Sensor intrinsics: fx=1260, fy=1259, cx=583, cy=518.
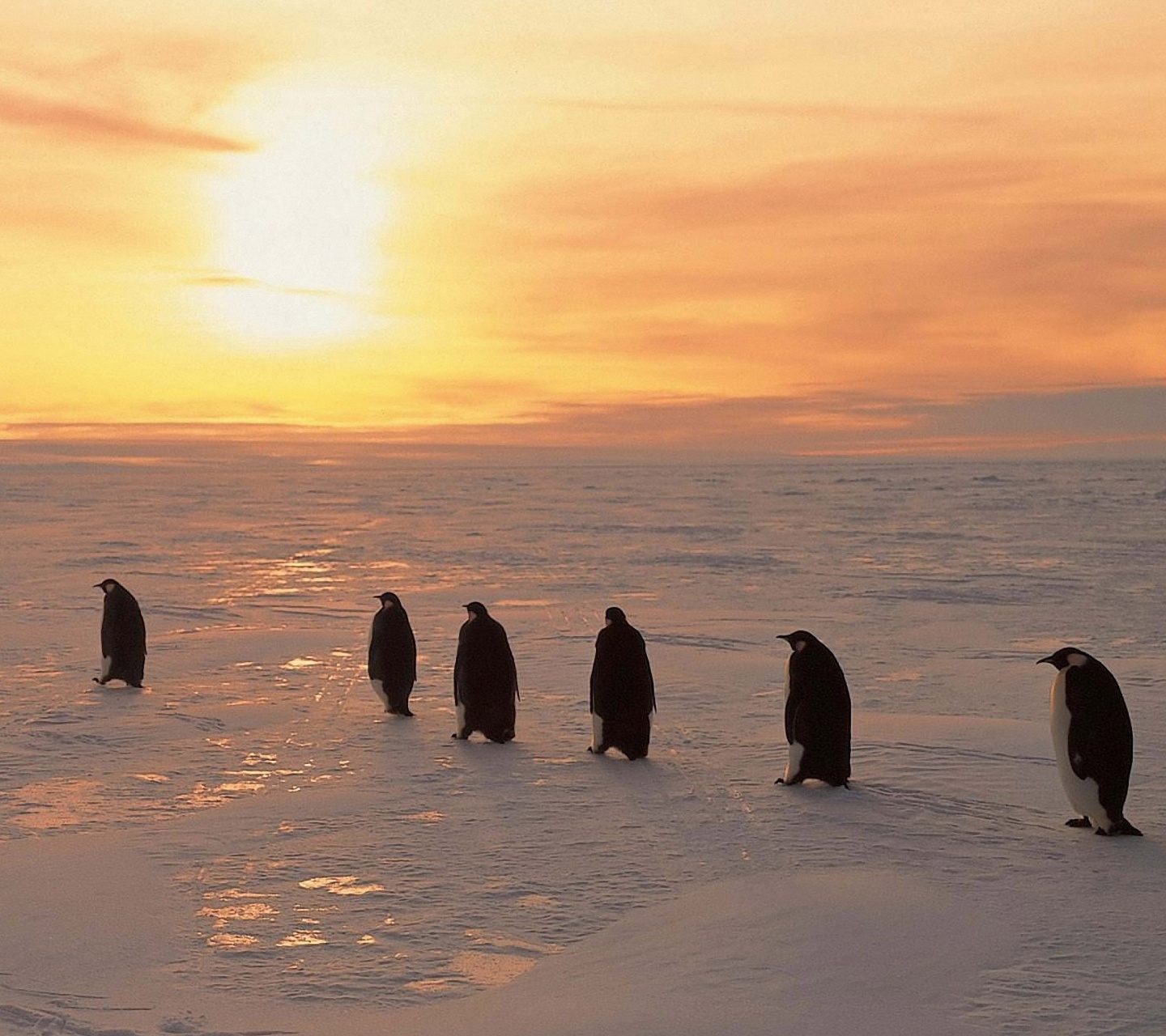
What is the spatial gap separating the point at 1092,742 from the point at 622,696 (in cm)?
277

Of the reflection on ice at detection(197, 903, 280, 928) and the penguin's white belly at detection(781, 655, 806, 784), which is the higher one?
the penguin's white belly at detection(781, 655, 806, 784)

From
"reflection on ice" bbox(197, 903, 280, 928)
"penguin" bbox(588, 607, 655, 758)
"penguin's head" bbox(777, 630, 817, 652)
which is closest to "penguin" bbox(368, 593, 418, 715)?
"penguin" bbox(588, 607, 655, 758)

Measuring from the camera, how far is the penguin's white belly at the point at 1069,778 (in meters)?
6.00

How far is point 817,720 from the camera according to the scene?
22.8ft

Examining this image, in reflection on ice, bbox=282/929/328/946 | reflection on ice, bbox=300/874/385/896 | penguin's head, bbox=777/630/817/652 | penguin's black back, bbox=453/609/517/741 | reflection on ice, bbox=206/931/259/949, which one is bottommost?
reflection on ice, bbox=206/931/259/949

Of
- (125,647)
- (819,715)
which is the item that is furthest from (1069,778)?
(125,647)

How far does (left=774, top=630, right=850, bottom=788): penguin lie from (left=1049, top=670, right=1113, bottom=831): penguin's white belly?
3.75 feet

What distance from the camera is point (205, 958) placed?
4406mm

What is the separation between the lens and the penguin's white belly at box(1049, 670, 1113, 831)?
19.7ft

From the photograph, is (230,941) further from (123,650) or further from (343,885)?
(123,650)

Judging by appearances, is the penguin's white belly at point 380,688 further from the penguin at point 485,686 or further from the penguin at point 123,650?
the penguin at point 123,650

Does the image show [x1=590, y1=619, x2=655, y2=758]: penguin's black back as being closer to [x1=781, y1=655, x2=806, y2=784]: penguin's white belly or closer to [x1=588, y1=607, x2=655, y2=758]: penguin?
[x1=588, y1=607, x2=655, y2=758]: penguin

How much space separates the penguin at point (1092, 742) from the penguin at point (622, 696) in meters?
2.46

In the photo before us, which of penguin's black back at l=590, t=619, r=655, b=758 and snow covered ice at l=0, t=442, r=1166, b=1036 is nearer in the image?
snow covered ice at l=0, t=442, r=1166, b=1036
